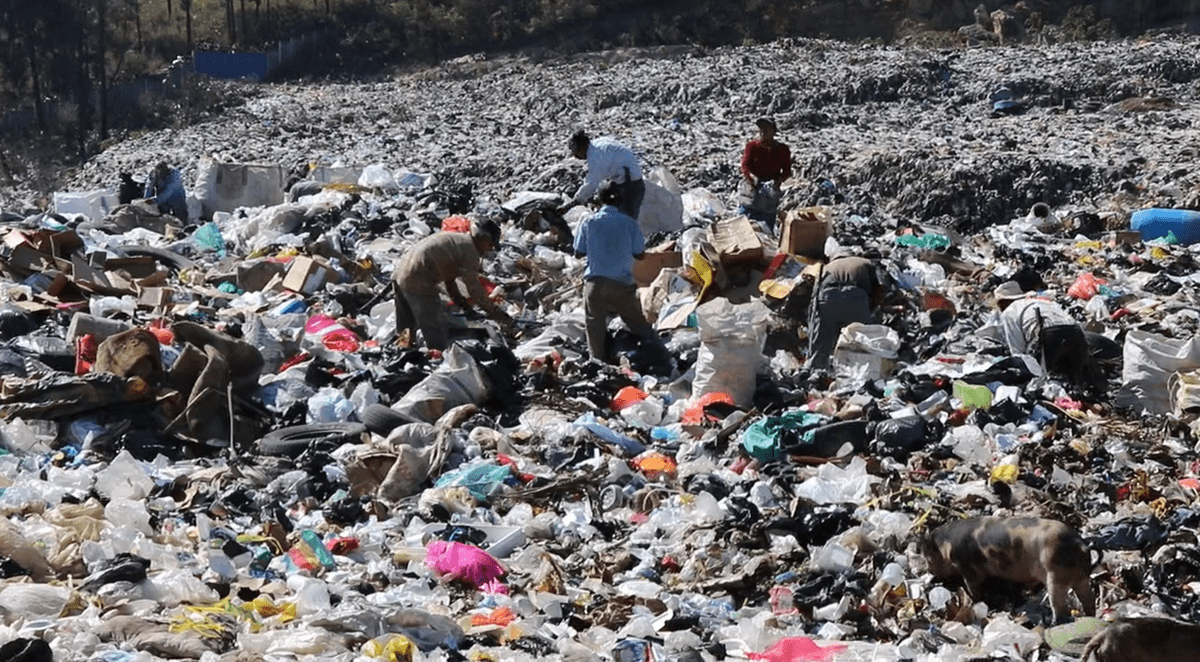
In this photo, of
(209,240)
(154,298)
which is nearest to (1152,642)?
(154,298)

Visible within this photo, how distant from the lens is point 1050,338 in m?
6.41

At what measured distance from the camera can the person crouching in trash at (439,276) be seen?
7227 mm

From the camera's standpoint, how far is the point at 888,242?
9.42 m

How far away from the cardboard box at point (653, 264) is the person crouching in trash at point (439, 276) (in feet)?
5.05

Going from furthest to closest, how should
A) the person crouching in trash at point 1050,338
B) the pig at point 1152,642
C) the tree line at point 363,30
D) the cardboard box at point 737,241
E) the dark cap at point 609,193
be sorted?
the tree line at point 363,30 < the cardboard box at point 737,241 < the dark cap at point 609,193 < the person crouching in trash at point 1050,338 < the pig at point 1152,642

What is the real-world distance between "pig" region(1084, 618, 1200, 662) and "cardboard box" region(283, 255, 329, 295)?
21.3 ft

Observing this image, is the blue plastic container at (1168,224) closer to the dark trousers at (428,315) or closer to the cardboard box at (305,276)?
the dark trousers at (428,315)

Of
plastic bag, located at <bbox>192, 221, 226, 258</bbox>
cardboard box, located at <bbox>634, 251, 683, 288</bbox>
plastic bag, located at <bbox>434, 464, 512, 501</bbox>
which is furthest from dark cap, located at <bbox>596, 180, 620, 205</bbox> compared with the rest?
plastic bag, located at <bbox>192, 221, 226, 258</bbox>

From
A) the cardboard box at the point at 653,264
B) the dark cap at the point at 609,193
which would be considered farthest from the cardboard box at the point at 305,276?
the dark cap at the point at 609,193

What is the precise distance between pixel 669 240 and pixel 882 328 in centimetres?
271

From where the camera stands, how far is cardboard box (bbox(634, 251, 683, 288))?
A: 867 cm

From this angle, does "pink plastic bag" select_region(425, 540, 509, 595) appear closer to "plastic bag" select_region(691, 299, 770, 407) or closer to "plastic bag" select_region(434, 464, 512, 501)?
"plastic bag" select_region(434, 464, 512, 501)

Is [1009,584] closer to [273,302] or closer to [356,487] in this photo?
[356,487]

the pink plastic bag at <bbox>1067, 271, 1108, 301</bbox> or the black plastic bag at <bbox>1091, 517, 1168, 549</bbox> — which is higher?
the black plastic bag at <bbox>1091, 517, 1168, 549</bbox>
